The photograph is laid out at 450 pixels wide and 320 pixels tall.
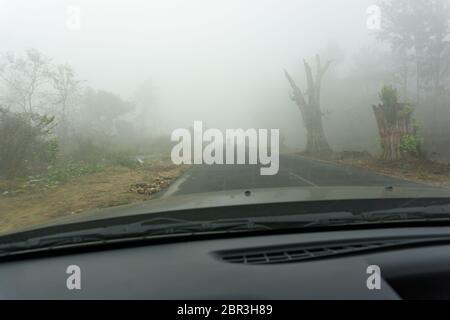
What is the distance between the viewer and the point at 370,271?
271cm

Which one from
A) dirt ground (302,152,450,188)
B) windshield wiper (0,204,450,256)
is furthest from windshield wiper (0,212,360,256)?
dirt ground (302,152,450,188)

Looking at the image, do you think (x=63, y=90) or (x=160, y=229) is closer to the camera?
(x=160, y=229)

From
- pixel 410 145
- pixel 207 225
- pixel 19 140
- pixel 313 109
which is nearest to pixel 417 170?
pixel 410 145

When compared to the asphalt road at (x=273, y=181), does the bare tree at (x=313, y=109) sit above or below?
above

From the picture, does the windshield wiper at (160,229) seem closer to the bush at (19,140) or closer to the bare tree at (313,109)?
the bush at (19,140)

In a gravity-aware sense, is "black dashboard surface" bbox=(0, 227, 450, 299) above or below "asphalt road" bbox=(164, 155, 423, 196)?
above

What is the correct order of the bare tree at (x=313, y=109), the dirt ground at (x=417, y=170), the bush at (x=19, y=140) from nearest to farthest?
1. the dirt ground at (x=417, y=170)
2. the bush at (x=19, y=140)
3. the bare tree at (x=313, y=109)

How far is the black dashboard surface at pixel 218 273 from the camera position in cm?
249

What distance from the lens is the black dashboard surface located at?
249 centimetres

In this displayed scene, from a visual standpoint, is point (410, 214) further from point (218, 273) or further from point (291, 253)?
point (218, 273)

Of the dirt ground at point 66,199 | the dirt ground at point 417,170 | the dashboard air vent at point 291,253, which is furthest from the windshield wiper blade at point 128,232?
the dirt ground at point 417,170

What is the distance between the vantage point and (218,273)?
2.65 metres

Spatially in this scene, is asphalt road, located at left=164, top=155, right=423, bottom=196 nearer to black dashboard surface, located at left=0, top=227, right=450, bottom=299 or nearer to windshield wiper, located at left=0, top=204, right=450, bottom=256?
windshield wiper, located at left=0, top=204, right=450, bottom=256
